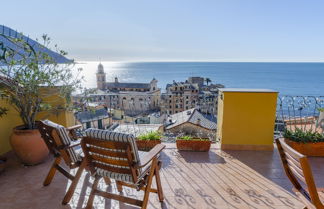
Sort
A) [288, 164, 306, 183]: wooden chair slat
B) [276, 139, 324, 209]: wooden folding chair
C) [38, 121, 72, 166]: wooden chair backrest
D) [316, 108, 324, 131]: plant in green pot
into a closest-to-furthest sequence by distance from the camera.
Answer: [276, 139, 324, 209]: wooden folding chair
[288, 164, 306, 183]: wooden chair slat
[38, 121, 72, 166]: wooden chair backrest
[316, 108, 324, 131]: plant in green pot

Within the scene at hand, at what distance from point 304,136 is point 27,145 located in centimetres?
435

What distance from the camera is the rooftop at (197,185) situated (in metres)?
1.97

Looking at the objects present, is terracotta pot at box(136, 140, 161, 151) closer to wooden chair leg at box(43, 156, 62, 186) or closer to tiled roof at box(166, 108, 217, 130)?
wooden chair leg at box(43, 156, 62, 186)

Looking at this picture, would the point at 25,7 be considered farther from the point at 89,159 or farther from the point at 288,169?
the point at 288,169

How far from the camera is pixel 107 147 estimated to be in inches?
61.0

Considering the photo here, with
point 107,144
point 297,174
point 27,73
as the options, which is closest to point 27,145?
point 27,73

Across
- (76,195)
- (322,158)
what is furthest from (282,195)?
(76,195)

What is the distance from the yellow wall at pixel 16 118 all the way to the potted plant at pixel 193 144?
2158 mm

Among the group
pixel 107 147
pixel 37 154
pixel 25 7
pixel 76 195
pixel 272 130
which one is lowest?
pixel 76 195

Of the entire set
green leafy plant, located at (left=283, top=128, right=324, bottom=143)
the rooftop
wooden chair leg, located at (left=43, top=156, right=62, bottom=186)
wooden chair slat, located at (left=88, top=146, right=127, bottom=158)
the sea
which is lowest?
the rooftop

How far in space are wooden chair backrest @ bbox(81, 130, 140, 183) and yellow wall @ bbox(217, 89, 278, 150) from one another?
219 centimetres

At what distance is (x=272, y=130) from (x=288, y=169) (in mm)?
1926

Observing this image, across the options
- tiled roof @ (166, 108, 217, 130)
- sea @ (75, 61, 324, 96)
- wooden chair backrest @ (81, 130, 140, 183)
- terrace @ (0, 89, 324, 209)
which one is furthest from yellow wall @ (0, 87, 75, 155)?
tiled roof @ (166, 108, 217, 130)

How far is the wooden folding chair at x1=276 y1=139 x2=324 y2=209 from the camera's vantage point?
1221mm
